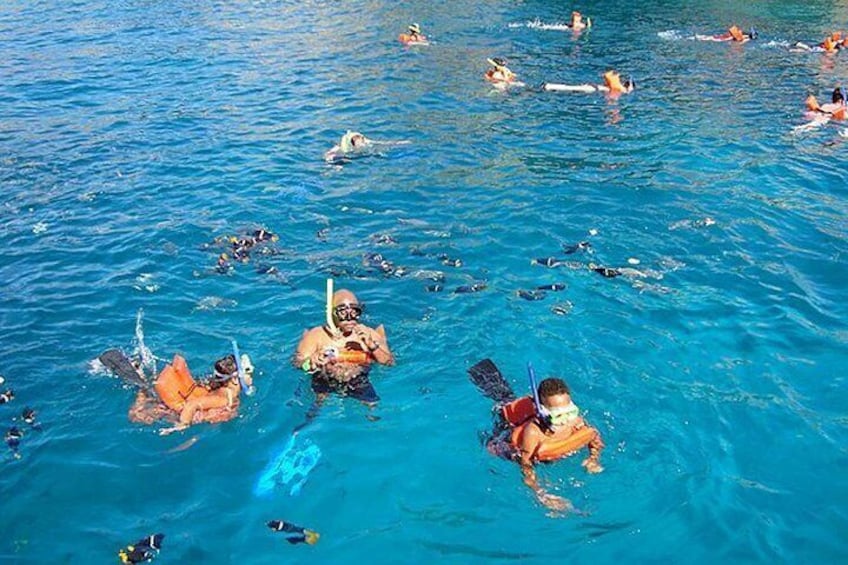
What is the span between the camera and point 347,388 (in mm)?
10469

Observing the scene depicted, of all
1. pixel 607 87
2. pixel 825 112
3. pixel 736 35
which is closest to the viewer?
pixel 825 112

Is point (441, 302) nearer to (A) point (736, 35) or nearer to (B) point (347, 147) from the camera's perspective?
(B) point (347, 147)

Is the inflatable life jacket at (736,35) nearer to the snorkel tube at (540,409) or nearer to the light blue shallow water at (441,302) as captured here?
the light blue shallow water at (441,302)

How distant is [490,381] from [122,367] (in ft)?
17.8

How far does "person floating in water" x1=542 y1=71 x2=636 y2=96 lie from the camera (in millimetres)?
24125

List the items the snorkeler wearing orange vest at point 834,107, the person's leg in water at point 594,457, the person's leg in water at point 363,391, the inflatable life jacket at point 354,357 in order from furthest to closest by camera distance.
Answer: the snorkeler wearing orange vest at point 834,107 < the inflatable life jacket at point 354,357 < the person's leg in water at point 363,391 < the person's leg in water at point 594,457

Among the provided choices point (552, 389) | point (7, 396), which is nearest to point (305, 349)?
point (552, 389)

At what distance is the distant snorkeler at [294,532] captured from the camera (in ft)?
26.8

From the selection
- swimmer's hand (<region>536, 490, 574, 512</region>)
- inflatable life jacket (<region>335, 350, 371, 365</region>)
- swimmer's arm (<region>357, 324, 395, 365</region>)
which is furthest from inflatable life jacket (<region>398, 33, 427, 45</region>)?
swimmer's hand (<region>536, 490, 574, 512</region>)

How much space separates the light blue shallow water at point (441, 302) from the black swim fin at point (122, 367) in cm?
32

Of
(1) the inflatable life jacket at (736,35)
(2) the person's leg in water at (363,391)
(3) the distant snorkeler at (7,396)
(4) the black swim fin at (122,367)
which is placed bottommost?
(2) the person's leg in water at (363,391)

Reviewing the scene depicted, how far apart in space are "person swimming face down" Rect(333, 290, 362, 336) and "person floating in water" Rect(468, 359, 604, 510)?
2572mm

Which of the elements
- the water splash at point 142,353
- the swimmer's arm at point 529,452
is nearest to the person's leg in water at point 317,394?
the water splash at point 142,353

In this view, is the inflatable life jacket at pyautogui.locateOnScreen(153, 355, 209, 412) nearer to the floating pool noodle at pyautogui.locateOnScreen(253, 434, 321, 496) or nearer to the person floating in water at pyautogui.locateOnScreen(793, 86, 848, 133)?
the floating pool noodle at pyautogui.locateOnScreen(253, 434, 321, 496)
